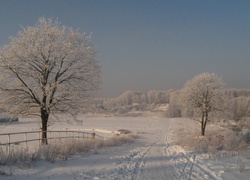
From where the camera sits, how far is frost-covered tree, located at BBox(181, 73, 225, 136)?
51594 mm

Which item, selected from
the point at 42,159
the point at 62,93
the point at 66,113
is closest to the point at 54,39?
the point at 62,93

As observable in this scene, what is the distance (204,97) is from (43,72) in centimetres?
3171

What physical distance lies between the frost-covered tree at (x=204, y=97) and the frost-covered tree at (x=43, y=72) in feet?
90.0

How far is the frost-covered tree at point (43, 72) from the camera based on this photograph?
26688 mm

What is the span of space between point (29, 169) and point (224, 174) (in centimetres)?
752

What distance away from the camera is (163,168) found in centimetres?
1500

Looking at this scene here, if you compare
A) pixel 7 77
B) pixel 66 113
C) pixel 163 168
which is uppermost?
pixel 7 77

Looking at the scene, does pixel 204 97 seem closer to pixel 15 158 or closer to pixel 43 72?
pixel 43 72

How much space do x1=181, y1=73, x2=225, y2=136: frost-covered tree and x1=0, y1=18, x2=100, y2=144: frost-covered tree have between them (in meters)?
27.4

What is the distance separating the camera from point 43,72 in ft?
89.3

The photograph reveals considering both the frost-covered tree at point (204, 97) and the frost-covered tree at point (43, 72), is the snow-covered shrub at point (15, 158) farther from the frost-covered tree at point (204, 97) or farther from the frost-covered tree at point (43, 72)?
the frost-covered tree at point (204, 97)

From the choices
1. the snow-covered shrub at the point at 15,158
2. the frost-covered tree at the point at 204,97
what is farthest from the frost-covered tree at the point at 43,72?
the frost-covered tree at the point at 204,97

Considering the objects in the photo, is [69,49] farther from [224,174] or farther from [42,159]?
[224,174]

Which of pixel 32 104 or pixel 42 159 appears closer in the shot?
pixel 42 159
